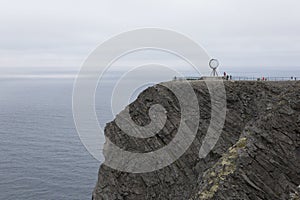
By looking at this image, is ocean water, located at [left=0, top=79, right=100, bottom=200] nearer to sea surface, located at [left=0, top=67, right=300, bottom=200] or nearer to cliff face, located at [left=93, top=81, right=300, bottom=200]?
sea surface, located at [left=0, top=67, right=300, bottom=200]

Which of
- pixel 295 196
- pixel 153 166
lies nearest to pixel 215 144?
pixel 153 166

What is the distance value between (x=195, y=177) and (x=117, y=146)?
34.4 feet

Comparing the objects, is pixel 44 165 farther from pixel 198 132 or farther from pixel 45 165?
pixel 198 132

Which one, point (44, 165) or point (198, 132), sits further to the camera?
point (44, 165)

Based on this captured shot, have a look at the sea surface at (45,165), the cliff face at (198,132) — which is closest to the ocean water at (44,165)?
the sea surface at (45,165)

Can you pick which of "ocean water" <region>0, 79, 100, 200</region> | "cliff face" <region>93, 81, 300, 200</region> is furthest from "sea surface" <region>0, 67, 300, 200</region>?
"cliff face" <region>93, 81, 300, 200</region>

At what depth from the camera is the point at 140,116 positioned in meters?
44.9

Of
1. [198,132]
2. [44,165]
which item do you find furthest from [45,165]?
[198,132]

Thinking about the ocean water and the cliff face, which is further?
the ocean water

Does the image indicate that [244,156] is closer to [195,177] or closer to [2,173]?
[195,177]

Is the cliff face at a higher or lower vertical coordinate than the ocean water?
higher

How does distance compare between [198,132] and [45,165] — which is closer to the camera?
[198,132]

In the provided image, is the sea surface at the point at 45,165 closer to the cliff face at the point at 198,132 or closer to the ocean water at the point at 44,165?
the ocean water at the point at 44,165

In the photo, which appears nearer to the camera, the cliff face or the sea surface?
the cliff face
